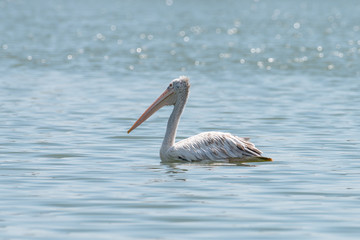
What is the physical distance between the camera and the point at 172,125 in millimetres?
10773

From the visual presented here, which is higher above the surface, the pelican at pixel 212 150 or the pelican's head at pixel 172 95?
the pelican's head at pixel 172 95

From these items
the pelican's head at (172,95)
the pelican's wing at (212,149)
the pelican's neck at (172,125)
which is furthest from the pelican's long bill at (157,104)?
the pelican's wing at (212,149)

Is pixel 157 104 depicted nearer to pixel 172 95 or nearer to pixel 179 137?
pixel 172 95

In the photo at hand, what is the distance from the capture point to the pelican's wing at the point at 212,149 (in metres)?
10.1

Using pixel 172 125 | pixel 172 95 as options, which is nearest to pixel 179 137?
pixel 172 95

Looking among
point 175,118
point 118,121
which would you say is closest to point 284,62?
point 118,121

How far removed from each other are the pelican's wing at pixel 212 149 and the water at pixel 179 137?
175 millimetres

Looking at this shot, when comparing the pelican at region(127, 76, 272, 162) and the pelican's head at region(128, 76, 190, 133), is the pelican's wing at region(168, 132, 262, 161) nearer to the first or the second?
the pelican at region(127, 76, 272, 162)

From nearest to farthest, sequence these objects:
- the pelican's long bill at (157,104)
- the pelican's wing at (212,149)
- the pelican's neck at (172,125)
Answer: the pelican's wing at (212,149) → the pelican's neck at (172,125) → the pelican's long bill at (157,104)

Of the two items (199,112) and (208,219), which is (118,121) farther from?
(208,219)

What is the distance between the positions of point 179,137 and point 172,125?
1932 mm

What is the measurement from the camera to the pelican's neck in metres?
10.4

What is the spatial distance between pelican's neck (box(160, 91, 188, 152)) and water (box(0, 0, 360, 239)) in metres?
A: 0.23

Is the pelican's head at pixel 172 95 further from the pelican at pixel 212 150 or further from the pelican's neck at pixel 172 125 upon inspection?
the pelican at pixel 212 150
